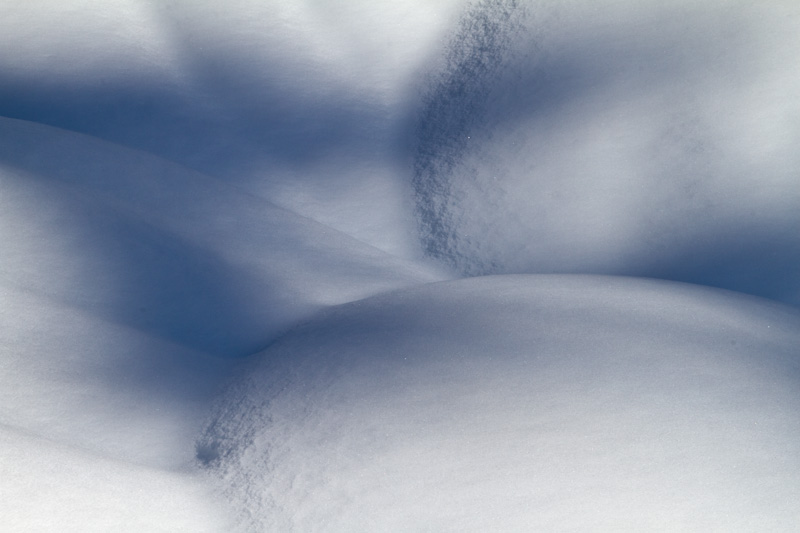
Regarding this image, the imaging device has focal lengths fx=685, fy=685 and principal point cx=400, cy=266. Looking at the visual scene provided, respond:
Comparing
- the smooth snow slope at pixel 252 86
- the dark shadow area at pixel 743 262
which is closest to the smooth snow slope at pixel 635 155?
the dark shadow area at pixel 743 262

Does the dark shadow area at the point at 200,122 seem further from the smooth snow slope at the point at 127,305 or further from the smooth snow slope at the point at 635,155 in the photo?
the smooth snow slope at the point at 635,155

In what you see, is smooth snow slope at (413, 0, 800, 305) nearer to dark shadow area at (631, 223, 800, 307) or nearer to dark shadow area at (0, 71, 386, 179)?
dark shadow area at (631, 223, 800, 307)

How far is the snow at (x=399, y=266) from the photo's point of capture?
2.76 ft

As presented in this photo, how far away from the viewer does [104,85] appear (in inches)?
70.7

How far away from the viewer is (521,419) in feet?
2.95

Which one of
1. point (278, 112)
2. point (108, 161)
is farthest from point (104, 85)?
point (278, 112)

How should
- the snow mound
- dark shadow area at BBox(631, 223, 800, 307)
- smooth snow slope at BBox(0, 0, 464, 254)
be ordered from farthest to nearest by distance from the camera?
smooth snow slope at BBox(0, 0, 464, 254)
dark shadow area at BBox(631, 223, 800, 307)
the snow mound

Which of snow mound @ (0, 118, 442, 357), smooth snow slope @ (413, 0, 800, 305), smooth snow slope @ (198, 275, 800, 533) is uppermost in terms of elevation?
smooth snow slope @ (413, 0, 800, 305)

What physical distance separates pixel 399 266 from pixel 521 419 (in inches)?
26.8

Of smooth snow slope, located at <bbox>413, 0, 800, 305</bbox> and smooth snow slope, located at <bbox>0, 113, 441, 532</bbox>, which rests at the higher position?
smooth snow slope, located at <bbox>413, 0, 800, 305</bbox>

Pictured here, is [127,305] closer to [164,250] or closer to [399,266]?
[164,250]

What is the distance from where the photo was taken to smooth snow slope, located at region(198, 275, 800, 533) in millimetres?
784

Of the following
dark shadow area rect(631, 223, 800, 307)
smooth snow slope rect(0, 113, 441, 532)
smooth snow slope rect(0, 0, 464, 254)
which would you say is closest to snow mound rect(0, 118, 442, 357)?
smooth snow slope rect(0, 113, 441, 532)

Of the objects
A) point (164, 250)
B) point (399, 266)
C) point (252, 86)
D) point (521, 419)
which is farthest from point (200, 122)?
point (521, 419)
